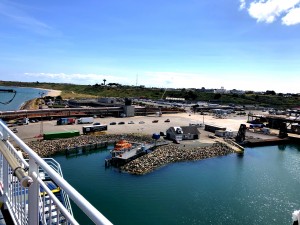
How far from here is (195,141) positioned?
44562mm

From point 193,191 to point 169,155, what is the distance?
10.2 meters

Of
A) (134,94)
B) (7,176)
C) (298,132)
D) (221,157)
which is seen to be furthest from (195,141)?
(134,94)

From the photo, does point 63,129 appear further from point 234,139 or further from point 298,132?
point 298,132

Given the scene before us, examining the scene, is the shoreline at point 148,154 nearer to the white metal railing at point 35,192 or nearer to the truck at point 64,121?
the truck at point 64,121

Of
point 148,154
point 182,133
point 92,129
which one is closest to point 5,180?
point 148,154

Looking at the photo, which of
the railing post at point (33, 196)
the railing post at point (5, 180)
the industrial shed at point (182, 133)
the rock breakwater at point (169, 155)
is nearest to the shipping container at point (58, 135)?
the rock breakwater at point (169, 155)

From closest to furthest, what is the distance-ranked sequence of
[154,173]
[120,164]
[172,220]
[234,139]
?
[172,220], [154,173], [120,164], [234,139]

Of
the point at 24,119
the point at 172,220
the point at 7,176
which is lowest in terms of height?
the point at 172,220

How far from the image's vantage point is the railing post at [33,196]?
243 cm

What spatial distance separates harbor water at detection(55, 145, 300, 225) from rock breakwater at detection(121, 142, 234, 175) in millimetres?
1045

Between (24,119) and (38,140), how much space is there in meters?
15.0

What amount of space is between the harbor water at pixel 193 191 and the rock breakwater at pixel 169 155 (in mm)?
1045

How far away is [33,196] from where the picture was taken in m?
2.54

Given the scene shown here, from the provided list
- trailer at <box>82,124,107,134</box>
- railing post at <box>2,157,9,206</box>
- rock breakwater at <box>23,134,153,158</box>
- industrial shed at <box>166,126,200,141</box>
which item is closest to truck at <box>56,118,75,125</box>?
trailer at <box>82,124,107,134</box>
